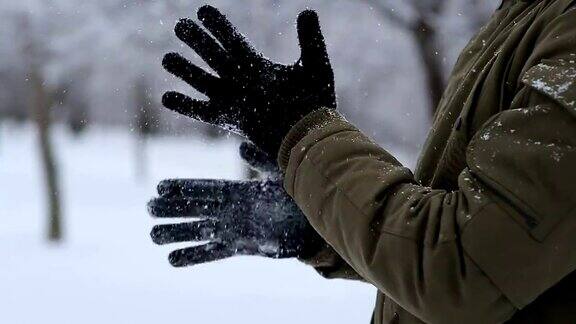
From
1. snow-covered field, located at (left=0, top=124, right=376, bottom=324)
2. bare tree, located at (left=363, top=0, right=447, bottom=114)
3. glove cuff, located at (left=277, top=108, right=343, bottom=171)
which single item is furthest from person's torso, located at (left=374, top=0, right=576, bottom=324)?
bare tree, located at (left=363, top=0, right=447, bottom=114)

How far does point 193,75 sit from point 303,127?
24cm

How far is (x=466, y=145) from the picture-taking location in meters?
1.13

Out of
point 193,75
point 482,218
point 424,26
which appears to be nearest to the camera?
point 482,218

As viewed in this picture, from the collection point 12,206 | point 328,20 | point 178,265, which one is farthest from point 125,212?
point 178,265

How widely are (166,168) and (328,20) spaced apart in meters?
13.1

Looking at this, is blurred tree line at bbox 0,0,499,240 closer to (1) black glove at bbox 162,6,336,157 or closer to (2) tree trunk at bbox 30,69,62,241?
(2) tree trunk at bbox 30,69,62,241

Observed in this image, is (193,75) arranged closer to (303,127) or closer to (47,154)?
(303,127)

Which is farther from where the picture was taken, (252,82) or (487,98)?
(252,82)

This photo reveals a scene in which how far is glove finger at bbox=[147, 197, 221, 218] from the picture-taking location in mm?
1428

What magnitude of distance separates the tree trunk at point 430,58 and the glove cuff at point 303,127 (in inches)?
249

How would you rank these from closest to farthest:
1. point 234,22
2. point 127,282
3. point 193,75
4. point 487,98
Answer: point 487,98
point 193,75
point 127,282
point 234,22

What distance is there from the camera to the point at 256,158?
1.53 meters

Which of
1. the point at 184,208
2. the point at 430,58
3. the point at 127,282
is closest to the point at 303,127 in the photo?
the point at 184,208

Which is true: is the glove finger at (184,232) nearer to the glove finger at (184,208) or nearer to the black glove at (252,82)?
the glove finger at (184,208)
